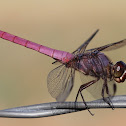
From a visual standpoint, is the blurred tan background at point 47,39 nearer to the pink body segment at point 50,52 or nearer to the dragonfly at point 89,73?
the pink body segment at point 50,52

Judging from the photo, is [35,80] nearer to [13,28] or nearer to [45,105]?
[13,28]

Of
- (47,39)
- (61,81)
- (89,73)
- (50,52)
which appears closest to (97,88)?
(89,73)

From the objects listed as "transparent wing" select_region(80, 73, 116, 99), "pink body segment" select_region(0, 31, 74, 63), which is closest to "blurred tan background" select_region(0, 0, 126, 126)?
"pink body segment" select_region(0, 31, 74, 63)

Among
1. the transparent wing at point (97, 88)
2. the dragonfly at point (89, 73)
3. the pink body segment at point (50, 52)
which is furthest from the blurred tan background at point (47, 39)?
the transparent wing at point (97, 88)

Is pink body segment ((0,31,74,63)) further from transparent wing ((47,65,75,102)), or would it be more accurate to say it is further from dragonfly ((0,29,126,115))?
transparent wing ((47,65,75,102))

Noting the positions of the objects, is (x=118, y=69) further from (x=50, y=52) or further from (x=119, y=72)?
(x=50, y=52)
